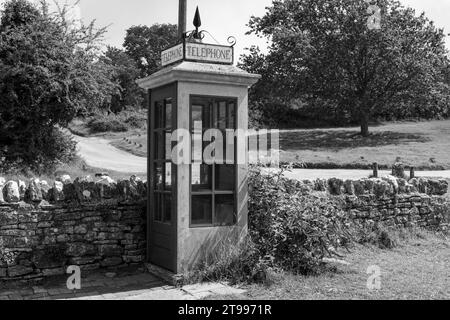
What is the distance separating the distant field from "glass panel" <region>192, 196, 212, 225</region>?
16.1 m

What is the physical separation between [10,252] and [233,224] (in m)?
2.69

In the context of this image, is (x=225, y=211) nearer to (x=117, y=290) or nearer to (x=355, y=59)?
(x=117, y=290)

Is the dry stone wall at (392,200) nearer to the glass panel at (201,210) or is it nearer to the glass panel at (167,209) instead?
the glass panel at (201,210)

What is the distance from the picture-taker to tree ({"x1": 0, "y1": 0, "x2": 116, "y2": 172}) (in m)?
16.0

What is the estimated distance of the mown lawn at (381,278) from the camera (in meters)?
5.44

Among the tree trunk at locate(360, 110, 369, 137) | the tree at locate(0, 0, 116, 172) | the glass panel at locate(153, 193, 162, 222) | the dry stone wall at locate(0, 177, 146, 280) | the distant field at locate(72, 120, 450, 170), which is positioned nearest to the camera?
the dry stone wall at locate(0, 177, 146, 280)

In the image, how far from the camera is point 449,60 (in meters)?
32.2

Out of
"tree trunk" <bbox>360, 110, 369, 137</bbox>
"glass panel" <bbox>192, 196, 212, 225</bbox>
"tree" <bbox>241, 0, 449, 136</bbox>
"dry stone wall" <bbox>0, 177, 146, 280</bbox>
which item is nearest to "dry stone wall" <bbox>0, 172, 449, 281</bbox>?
"dry stone wall" <bbox>0, 177, 146, 280</bbox>

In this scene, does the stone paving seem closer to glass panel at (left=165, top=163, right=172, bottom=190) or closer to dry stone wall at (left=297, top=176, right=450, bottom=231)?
glass panel at (left=165, top=163, right=172, bottom=190)

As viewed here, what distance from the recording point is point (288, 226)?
6414 mm

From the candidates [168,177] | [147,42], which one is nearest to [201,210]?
[168,177]

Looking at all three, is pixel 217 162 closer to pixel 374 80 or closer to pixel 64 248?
pixel 64 248

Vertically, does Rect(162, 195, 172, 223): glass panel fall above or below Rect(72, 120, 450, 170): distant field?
below

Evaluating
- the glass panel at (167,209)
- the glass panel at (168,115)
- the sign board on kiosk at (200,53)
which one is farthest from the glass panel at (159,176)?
the sign board on kiosk at (200,53)
